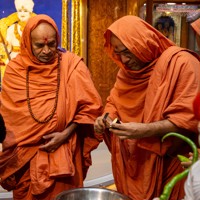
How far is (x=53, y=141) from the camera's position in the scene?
2223 millimetres

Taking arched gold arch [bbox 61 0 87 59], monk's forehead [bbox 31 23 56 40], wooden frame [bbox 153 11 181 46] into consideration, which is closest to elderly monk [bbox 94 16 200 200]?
monk's forehead [bbox 31 23 56 40]

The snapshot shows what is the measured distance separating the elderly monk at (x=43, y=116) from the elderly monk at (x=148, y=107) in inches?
11.4

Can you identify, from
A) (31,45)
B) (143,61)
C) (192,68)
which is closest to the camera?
(192,68)

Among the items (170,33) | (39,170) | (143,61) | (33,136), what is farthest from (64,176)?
(170,33)

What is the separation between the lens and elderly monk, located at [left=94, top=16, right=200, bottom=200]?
1.78 metres

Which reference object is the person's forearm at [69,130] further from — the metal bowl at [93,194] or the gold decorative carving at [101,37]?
the gold decorative carving at [101,37]

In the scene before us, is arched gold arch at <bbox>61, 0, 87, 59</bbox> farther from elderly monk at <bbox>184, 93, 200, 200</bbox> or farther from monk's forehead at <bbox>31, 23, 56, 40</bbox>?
elderly monk at <bbox>184, 93, 200, 200</bbox>

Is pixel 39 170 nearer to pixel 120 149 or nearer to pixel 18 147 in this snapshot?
pixel 18 147

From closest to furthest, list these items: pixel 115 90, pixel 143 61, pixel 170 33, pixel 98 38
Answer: pixel 143 61, pixel 115 90, pixel 98 38, pixel 170 33

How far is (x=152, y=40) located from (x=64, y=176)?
91cm

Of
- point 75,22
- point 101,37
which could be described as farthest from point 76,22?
point 101,37

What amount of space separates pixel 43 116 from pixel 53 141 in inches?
6.2

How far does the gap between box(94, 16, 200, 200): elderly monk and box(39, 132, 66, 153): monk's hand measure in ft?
0.97

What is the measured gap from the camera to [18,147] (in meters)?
2.28
